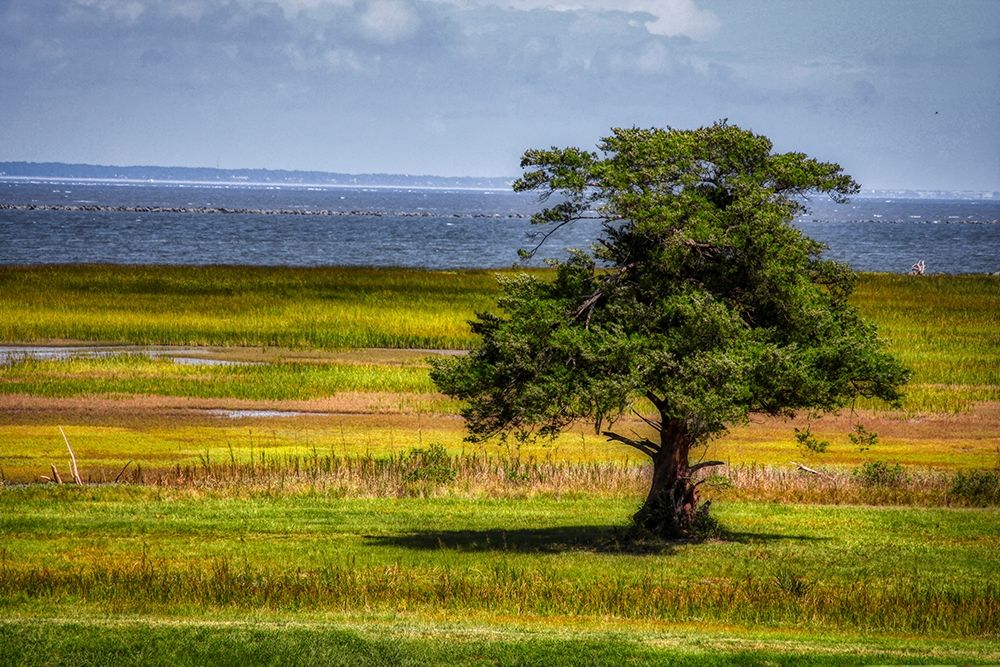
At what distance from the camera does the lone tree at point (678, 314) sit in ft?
71.6

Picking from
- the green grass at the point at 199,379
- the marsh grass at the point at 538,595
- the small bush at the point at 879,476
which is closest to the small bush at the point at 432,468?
the small bush at the point at 879,476

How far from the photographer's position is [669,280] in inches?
901

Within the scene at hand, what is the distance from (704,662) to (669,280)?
27.1 feet

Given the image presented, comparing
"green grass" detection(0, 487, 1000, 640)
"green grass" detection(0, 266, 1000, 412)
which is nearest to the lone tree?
"green grass" detection(0, 487, 1000, 640)

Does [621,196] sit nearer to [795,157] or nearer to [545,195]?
[545,195]

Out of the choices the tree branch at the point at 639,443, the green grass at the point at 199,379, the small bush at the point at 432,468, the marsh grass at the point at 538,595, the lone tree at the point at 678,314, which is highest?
the lone tree at the point at 678,314

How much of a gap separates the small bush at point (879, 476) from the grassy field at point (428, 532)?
69 mm

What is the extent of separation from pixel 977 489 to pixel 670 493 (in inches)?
343

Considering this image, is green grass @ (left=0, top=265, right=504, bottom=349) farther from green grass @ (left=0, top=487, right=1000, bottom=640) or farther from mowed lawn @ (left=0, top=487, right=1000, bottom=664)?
mowed lawn @ (left=0, top=487, right=1000, bottom=664)

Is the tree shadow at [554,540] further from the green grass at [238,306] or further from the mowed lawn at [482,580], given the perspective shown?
the green grass at [238,306]

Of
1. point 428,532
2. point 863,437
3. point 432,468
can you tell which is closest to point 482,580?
point 428,532

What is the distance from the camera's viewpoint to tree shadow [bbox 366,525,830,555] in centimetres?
2330

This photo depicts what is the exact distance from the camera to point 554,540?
24203 mm

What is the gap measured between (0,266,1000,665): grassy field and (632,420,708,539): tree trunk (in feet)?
1.74
